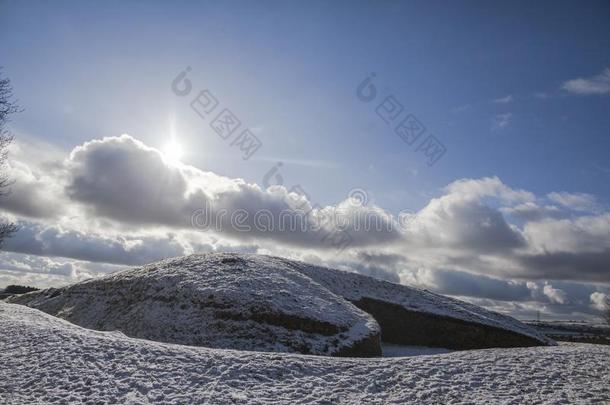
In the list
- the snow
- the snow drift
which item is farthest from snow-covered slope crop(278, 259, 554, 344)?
the snow

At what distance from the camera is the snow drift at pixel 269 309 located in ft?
44.6

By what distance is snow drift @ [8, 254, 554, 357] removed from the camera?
1360 centimetres

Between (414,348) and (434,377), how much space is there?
445 inches

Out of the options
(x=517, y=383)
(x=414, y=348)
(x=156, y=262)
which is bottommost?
(x=414, y=348)

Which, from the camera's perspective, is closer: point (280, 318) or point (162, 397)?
point (162, 397)

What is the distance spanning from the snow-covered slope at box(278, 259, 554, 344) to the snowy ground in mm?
10516

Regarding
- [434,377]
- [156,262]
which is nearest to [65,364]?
[434,377]

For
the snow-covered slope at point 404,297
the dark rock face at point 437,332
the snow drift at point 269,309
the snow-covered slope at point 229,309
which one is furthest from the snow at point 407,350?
the snow-covered slope at point 229,309

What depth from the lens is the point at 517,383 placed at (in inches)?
327

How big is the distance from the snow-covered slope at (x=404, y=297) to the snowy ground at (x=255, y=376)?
10.5 metres

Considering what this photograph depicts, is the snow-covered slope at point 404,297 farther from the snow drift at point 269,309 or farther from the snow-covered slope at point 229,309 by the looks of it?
the snow-covered slope at point 229,309

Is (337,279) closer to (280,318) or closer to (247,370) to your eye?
(280,318)

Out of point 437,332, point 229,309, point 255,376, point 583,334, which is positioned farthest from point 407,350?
point 583,334

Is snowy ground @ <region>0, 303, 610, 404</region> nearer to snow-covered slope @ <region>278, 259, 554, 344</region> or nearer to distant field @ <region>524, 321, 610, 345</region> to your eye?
snow-covered slope @ <region>278, 259, 554, 344</region>
